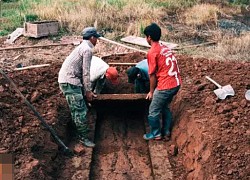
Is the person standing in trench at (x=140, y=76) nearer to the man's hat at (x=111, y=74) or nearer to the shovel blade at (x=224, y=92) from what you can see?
the man's hat at (x=111, y=74)

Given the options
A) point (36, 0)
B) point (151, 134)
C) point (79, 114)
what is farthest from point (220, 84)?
point (36, 0)

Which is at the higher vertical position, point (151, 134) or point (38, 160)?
point (38, 160)

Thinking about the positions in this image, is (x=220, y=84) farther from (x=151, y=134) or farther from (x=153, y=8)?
(x=153, y=8)

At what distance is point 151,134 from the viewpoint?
7.34 m

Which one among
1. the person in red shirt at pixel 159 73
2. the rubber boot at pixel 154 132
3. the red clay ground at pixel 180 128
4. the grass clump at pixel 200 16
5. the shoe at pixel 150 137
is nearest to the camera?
the red clay ground at pixel 180 128

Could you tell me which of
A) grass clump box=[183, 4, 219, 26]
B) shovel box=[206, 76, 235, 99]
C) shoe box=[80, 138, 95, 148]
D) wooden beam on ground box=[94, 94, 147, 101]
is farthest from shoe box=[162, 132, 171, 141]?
grass clump box=[183, 4, 219, 26]

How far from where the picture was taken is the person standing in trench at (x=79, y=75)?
20.8 ft

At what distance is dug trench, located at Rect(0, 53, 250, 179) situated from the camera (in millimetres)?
5871

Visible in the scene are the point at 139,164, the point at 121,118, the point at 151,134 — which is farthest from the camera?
the point at 121,118

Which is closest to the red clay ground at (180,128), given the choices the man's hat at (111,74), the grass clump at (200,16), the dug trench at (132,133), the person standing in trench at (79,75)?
the dug trench at (132,133)

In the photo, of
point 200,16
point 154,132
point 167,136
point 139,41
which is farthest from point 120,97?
A: point 200,16

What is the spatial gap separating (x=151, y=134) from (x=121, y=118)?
3.68 ft

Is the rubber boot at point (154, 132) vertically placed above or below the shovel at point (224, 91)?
below

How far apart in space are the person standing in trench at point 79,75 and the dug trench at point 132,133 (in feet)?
1.62
